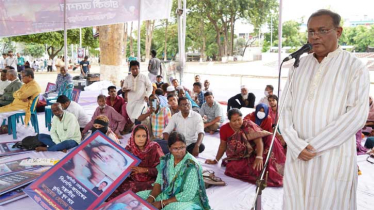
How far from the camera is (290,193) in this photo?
2031mm

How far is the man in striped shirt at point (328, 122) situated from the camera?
189 cm

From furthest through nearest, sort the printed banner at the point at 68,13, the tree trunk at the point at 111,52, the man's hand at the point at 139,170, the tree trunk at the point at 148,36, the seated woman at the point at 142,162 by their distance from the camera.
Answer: the tree trunk at the point at 148,36 < the tree trunk at the point at 111,52 < the printed banner at the point at 68,13 < the seated woman at the point at 142,162 < the man's hand at the point at 139,170

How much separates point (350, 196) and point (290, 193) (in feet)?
0.99

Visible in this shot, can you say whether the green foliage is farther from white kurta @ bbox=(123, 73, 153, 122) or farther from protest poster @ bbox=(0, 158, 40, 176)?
protest poster @ bbox=(0, 158, 40, 176)

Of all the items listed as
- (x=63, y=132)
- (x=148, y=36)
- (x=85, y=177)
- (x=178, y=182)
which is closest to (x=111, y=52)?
(x=63, y=132)

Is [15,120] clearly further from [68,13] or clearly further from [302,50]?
[302,50]

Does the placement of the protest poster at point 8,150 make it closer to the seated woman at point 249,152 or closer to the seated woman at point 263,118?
the seated woman at point 249,152

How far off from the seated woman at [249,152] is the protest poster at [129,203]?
1528 mm

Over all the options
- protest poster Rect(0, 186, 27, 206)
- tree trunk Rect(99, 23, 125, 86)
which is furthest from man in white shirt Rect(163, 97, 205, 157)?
tree trunk Rect(99, 23, 125, 86)

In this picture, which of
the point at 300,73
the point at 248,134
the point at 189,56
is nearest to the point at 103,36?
the point at 248,134

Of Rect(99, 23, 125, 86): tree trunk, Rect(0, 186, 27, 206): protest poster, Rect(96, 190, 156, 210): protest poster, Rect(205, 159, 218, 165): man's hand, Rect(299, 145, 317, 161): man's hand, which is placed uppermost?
Rect(99, 23, 125, 86): tree trunk

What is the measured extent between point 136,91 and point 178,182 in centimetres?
378

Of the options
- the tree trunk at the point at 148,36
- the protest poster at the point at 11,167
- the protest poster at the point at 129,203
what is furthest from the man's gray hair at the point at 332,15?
the tree trunk at the point at 148,36

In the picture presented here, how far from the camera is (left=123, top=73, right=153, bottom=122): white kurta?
637 cm
